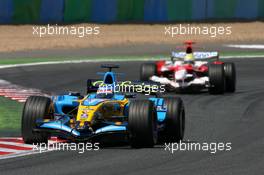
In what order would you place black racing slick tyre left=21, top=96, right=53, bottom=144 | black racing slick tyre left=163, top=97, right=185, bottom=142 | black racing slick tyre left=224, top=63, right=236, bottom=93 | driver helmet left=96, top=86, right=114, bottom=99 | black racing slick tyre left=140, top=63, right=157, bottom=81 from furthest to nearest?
black racing slick tyre left=140, top=63, right=157, bottom=81 < black racing slick tyre left=224, top=63, right=236, bottom=93 < driver helmet left=96, top=86, right=114, bottom=99 < black racing slick tyre left=163, top=97, right=185, bottom=142 < black racing slick tyre left=21, top=96, right=53, bottom=144

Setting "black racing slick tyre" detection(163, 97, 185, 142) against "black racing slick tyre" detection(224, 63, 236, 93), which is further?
"black racing slick tyre" detection(224, 63, 236, 93)

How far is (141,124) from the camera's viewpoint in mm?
15477

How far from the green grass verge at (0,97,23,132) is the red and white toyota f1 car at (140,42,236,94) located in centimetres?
417

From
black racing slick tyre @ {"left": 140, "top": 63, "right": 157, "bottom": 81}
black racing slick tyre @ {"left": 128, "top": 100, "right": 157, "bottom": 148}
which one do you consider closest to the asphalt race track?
black racing slick tyre @ {"left": 128, "top": 100, "right": 157, "bottom": 148}

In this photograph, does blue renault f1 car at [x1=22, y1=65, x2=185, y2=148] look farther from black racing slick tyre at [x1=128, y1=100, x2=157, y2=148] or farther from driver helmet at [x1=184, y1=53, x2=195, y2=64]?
driver helmet at [x1=184, y1=53, x2=195, y2=64]

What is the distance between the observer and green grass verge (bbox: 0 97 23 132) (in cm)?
1873

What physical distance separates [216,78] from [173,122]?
8.49m

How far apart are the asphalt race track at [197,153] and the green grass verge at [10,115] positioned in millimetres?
3141

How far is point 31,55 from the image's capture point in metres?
36.2

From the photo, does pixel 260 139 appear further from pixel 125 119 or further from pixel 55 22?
pixel 55 22

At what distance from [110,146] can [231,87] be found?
9.87 metres

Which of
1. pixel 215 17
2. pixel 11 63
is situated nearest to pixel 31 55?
pixel 11 63

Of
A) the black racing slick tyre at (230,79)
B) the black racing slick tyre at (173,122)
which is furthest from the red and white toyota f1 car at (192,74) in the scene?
the black racing slick tyre at (173,122)

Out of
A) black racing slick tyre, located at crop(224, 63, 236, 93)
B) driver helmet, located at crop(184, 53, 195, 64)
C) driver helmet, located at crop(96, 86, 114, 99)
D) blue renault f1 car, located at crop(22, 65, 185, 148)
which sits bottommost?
black racing slick tyre, located at crop(224, 63, 236, 93)
